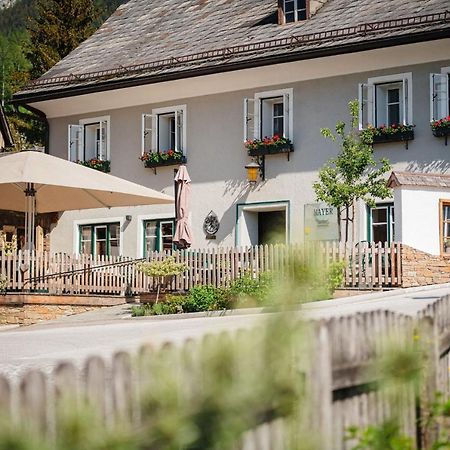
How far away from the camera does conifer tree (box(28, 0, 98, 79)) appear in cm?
4153

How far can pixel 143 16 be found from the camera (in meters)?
32.8

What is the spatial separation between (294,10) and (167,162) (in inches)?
195

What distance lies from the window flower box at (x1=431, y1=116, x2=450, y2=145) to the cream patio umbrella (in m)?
6.12

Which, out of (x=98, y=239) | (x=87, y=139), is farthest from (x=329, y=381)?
(x=87, y=139)

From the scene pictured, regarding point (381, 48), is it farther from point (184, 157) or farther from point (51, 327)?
point (51, 327)

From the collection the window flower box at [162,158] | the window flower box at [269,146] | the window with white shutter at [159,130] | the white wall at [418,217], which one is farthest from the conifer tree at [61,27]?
the white wall at [418,217]

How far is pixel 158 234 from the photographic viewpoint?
2867cm

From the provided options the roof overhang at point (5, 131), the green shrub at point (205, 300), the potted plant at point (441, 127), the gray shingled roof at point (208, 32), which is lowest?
the green shrub at point (205, 300)

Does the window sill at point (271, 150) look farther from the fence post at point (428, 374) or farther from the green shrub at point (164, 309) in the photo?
the fence post at point (428, 374)

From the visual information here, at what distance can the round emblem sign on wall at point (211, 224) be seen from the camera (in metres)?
27.5

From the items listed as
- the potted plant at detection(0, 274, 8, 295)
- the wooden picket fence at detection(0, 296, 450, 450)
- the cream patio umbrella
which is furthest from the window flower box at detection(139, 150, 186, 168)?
the wooden picket fence at detection(0, 296, 450, 450)

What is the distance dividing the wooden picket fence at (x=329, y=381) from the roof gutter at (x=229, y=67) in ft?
56.8

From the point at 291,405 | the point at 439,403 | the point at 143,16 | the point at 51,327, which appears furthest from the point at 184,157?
the point at 291,405

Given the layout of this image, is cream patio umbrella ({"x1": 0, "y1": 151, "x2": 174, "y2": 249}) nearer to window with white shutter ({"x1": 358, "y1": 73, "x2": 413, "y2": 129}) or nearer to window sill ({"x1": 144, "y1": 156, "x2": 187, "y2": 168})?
window with white shutter ({"x1": 358, "y1": 73, "x2": 413, "y2": 129})
